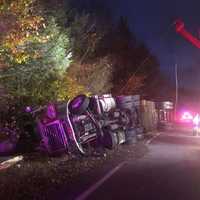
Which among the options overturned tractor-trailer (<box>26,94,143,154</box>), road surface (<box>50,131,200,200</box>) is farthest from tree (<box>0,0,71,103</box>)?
road surface (<box>50,131,200,200</box>)

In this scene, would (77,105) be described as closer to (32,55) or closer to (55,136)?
(55,136)

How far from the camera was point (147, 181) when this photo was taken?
10312 mm

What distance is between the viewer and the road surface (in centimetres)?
867

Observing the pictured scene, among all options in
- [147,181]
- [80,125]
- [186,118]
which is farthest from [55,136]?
[186,118]

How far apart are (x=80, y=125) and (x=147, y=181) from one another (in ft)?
17.7

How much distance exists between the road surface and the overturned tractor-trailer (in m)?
1.96

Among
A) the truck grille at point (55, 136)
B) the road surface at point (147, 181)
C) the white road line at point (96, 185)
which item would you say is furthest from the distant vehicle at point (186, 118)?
the white road line at point (96, 185)

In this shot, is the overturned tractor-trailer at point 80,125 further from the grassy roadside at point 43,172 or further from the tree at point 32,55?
the tree at point 32,55

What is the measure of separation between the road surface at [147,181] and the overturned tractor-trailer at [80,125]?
77.3 inches

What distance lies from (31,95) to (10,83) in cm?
194

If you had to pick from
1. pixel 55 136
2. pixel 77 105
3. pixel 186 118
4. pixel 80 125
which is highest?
pixel 77 105

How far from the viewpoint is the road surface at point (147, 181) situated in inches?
341

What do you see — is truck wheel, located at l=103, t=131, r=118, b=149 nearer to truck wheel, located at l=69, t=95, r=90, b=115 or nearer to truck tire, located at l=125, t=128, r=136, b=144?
truck wheel, located at l=69, t=95, r=90, b=115

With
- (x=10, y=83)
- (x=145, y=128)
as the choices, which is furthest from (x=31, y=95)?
(x=145, y=128)
